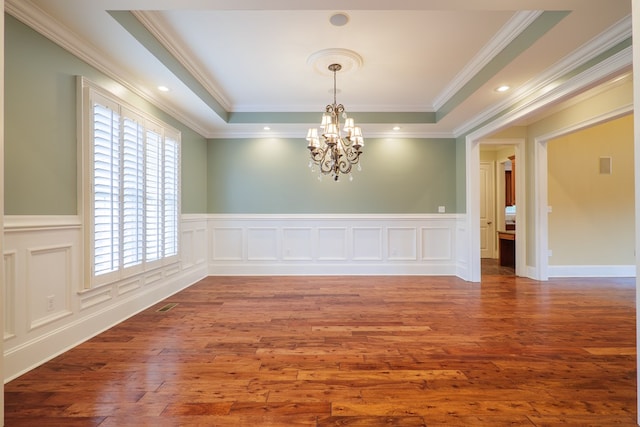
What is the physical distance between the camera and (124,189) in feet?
10.3

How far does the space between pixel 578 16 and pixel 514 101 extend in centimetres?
161

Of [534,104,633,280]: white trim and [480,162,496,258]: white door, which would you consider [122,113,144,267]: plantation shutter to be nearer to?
[534,104,633,280]: white trim

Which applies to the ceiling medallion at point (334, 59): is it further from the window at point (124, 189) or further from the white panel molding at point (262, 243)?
the white panel molding at point (262, 243)

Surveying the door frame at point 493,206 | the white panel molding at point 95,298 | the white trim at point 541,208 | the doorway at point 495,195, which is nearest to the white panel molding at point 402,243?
the white trim at point 541,208

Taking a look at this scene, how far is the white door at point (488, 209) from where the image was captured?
307 inches

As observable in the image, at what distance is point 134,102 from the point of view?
11.1 ft

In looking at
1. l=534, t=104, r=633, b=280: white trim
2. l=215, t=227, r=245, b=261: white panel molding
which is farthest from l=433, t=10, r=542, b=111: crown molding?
l=215, t=227, r=245, b=261: white panel molding

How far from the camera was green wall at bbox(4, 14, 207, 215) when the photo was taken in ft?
6.82

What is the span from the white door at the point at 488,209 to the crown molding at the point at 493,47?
14.1ft

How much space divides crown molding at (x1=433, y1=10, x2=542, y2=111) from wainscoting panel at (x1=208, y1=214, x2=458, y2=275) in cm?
235

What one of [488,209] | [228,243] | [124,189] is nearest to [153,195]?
[124,189]

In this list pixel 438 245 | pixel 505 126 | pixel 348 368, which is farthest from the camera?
pixel 438 245

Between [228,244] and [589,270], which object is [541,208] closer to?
[589,270]

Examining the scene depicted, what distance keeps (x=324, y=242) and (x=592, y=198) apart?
4.75 metres
